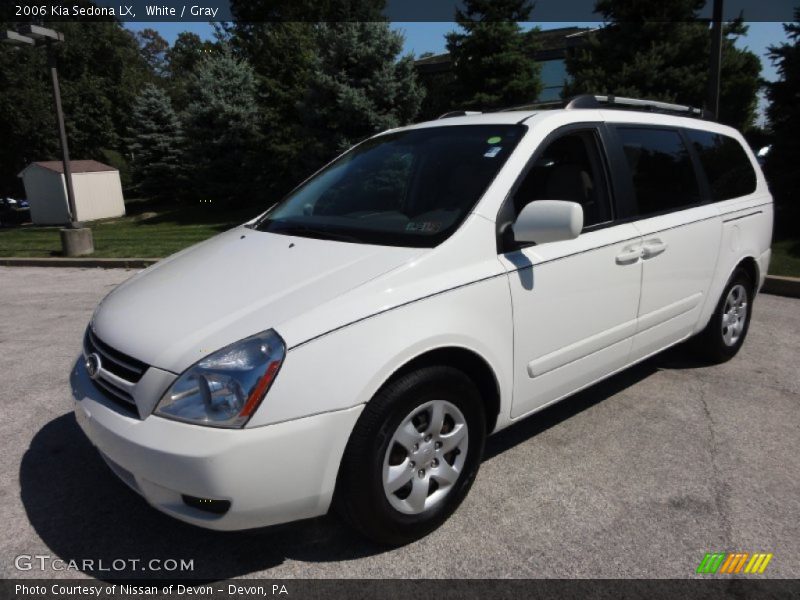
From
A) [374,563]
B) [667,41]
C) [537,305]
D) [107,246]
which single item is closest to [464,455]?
[374,563]

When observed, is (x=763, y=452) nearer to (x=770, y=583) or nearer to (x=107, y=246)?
(x=770, y=583)

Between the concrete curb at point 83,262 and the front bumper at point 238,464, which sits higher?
the front bumper at point 238,464

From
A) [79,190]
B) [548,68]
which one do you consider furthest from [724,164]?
[79,190]

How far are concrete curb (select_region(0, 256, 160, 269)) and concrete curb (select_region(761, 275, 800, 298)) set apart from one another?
8715mm

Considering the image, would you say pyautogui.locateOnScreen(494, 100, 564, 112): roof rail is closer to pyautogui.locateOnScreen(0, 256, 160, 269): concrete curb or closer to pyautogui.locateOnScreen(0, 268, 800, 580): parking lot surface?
pyautogui.locateOnScreen(0, 268, 800, 580): parking lot surface

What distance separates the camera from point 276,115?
22.2 meters

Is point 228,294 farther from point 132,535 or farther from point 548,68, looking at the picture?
point 548,68

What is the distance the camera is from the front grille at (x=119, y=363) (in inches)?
89.9

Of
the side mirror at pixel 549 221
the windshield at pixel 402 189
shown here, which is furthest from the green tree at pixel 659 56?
the side mirror at pixel 549 221

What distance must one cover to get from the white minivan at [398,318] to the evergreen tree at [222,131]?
19.6m

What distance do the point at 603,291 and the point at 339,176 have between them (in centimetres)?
166

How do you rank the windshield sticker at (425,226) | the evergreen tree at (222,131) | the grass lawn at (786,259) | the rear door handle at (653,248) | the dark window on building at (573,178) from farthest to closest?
the evergreen tree at (222,131)
the grass lawn at (786,259)
the rear door handle at (653,248)
the dark window on building at (573,178)
the windshield sticker at (425,226)

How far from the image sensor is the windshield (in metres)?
2.80

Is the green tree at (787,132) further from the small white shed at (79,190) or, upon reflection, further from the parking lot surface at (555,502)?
the small white shed at (79,190)
